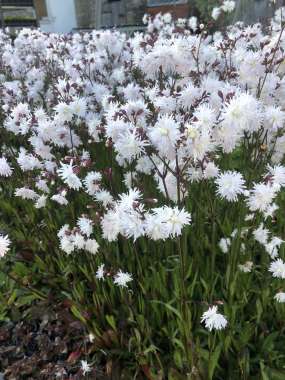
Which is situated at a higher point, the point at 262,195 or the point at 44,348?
the point at 262,195

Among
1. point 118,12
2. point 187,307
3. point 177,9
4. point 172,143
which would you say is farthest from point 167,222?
point 177,9

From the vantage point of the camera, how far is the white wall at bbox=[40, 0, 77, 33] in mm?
17688

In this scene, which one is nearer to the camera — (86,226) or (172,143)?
(172,143)

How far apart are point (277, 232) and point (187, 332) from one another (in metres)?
1.03

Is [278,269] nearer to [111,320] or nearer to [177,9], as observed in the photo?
[111,320]

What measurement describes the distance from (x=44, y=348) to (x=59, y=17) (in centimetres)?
1784

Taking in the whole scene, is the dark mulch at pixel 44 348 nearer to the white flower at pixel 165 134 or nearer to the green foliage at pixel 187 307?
the green foliage at pixel 187 307

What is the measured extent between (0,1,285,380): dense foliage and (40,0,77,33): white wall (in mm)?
16355

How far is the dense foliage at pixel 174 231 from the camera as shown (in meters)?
1.69

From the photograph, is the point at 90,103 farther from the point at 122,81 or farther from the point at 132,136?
the point at 132,136

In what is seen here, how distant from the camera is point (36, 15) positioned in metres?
17.8

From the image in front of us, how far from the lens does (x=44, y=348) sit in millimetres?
2533

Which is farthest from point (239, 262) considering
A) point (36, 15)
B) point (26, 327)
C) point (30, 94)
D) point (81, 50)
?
point (36, 15)

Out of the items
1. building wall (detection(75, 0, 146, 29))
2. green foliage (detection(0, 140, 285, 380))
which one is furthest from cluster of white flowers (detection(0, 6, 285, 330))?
building wall (detection(75, 0, 146, 29))
